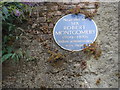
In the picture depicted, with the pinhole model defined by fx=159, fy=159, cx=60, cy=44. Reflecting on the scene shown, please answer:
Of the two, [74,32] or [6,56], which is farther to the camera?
[74,32]

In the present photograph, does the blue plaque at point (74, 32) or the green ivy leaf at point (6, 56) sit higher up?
the blue plaque at point (74, 32)

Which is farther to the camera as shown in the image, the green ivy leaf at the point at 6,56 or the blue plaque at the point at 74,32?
the blue plaque at the point at 74,32

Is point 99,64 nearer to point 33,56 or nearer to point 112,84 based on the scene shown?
point 112,84

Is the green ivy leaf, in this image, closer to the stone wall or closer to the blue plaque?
the stone wall

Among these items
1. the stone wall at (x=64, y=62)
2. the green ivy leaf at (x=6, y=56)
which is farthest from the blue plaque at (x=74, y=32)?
the green ivy leaf at (x=6, y=56)

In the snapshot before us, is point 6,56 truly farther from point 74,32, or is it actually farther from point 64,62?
point 74,32

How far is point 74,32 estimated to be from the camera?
2.08 m

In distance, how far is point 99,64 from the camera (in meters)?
1.95

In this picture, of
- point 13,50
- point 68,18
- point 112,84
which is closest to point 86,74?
point 112,84

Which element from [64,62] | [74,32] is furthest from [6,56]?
[74,32]

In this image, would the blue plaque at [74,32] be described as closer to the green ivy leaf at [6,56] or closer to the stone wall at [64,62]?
the stone wall at [64,62]

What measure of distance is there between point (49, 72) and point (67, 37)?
1.65 ft

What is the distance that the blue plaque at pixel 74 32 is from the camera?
203 cm

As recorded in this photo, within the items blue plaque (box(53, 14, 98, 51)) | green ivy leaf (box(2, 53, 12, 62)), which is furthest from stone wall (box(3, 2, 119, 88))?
green ivy leaf (box(2, 53, 12, 62))
